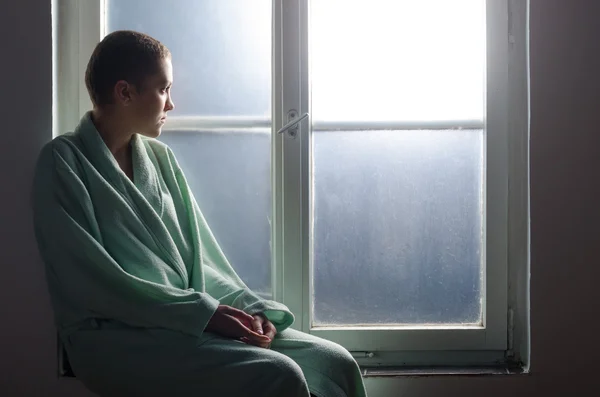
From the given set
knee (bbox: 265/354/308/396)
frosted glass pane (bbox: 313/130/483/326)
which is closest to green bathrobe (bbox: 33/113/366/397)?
knee (bbox: 265/354/308/396)

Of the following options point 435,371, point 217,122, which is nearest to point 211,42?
point 217,122

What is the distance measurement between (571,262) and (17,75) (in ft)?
4.70

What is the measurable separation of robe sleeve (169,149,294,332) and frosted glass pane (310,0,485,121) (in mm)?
419

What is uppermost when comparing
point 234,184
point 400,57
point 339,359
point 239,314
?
point 400,57

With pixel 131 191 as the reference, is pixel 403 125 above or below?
above

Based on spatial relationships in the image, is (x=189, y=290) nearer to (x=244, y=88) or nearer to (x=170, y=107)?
(x=170, y=107)

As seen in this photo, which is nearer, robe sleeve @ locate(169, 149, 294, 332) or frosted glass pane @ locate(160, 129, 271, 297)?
robe sleeve @ locate(169, 149, 294, 332)

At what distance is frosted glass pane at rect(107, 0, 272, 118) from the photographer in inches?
74.6

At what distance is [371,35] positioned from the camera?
1.90 metres

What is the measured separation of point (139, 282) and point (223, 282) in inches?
11.3

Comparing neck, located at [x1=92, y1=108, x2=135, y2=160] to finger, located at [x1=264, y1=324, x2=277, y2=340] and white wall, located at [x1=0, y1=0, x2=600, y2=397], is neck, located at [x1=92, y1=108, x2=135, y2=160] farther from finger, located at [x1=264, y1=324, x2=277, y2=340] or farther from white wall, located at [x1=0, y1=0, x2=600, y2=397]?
finger, located at [x1=264, y1=324, x2=277, y2=340]

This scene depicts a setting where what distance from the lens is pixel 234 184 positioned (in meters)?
1.91

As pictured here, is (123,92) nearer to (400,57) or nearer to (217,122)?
(217,122)

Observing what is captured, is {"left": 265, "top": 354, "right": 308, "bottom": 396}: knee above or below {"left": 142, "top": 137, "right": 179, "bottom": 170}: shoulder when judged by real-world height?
below
